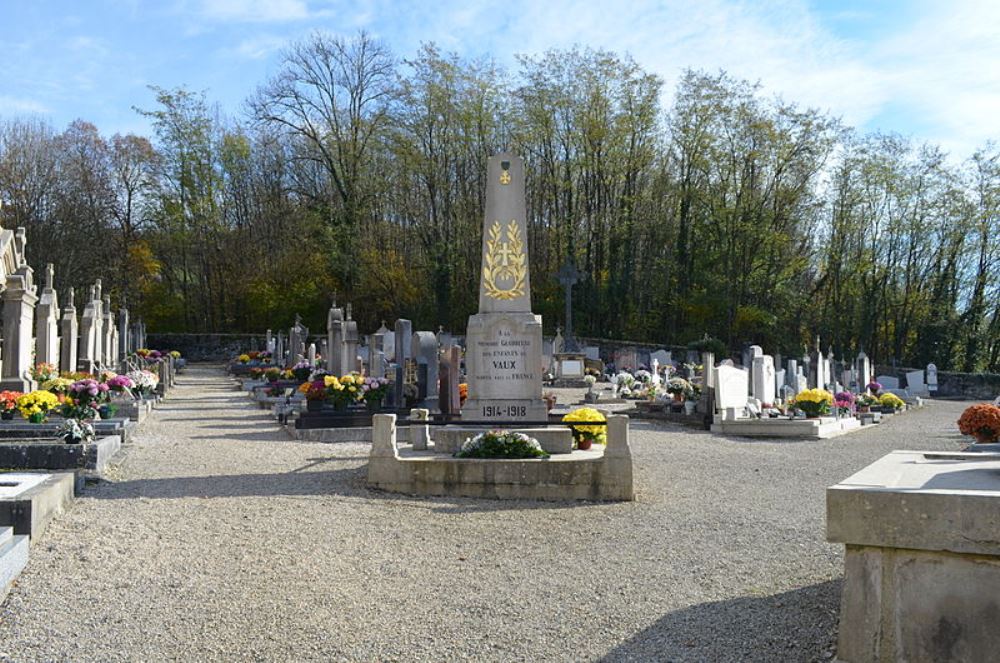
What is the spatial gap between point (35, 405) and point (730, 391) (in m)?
12.4

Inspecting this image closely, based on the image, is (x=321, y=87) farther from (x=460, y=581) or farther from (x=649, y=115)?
(x=460, y=581)

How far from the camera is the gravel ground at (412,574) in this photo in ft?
15.3

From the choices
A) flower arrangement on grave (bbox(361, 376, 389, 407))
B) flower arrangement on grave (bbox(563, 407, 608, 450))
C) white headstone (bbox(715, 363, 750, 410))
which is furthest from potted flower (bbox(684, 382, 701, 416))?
flower arrangement on grave (bbox(563, 407, 608, 450))

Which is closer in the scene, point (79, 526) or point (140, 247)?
point (79, 526)

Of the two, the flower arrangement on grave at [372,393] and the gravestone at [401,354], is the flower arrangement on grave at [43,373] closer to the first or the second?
the flower arrangement on grave at [372,393]

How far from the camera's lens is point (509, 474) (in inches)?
362

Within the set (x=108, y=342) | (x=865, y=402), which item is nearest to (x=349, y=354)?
(x=108, y=342)

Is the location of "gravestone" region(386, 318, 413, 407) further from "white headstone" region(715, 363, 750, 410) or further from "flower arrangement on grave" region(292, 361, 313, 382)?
"white headstone" region(715, 363, 750, 410)

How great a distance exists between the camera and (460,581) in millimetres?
5930

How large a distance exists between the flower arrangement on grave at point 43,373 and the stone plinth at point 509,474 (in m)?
10.4

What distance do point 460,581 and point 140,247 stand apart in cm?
4390

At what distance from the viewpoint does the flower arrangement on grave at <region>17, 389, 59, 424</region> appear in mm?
11344

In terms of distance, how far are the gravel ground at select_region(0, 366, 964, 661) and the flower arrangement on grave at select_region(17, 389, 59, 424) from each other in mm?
1731

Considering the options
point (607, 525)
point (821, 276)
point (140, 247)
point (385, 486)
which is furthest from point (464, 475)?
point (140, 247)
